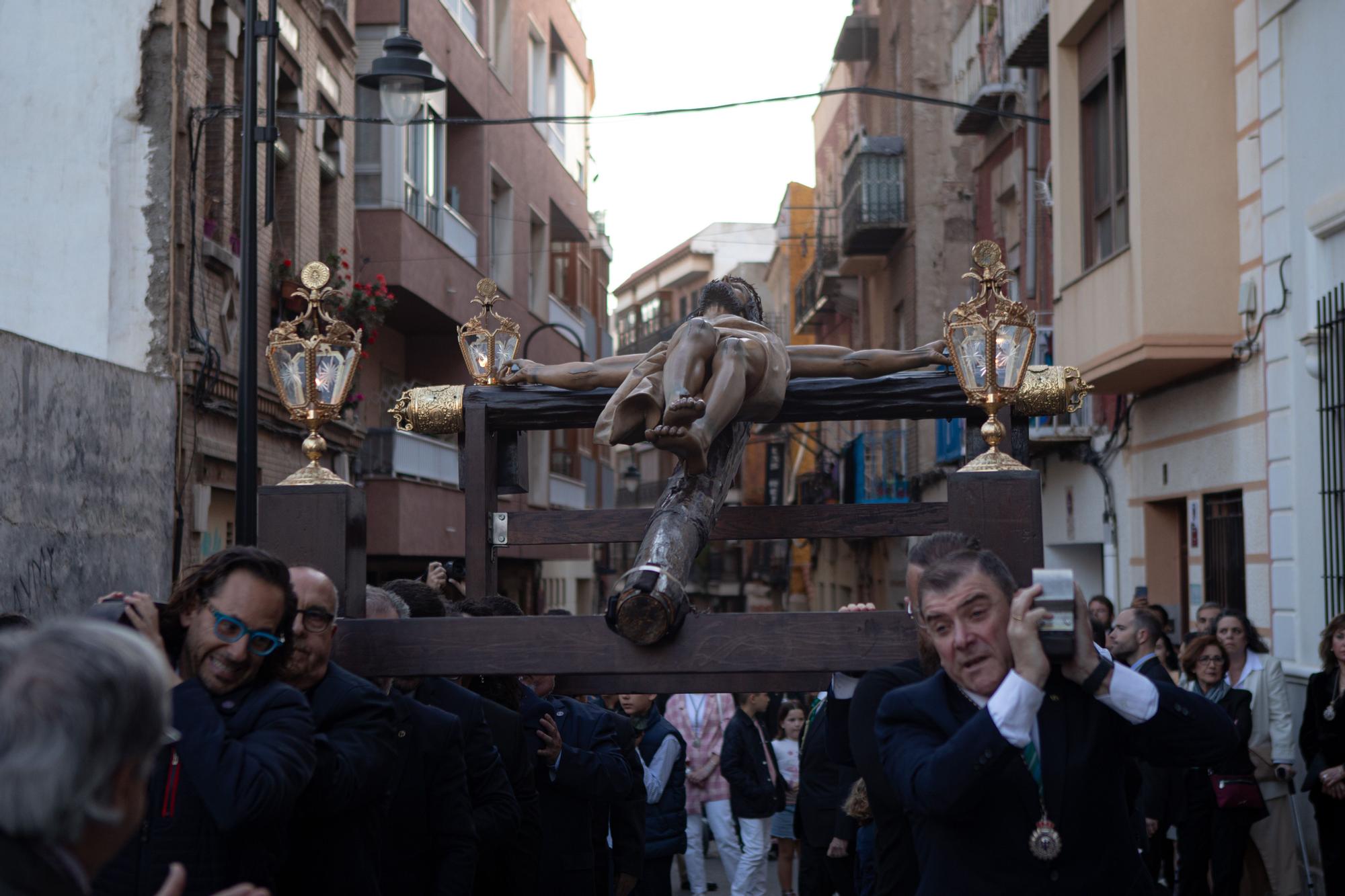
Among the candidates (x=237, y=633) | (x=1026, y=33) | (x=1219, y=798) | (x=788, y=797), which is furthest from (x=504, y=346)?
(x=1026, y=33)

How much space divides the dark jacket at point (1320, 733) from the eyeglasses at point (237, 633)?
22.0ft

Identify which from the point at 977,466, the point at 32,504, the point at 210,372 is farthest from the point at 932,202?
the point at 977,466

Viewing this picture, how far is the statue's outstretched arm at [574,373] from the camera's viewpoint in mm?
6637

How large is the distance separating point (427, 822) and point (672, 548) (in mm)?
1211

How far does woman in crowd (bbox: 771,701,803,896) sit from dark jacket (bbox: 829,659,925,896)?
6.34 metres

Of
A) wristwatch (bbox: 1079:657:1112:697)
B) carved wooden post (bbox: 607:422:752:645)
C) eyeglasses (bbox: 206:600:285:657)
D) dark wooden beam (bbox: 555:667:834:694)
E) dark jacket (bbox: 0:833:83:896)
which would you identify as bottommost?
dark jacket (bbox: 0:833:83:896)

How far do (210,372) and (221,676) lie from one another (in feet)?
34.0

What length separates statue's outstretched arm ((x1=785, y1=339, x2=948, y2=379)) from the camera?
21.9 feet

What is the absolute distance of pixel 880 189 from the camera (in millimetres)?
28203

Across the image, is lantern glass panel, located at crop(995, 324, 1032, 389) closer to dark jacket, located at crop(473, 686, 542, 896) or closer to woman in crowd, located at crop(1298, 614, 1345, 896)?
dark jacket, located at crop(473, 686, 542, 896)

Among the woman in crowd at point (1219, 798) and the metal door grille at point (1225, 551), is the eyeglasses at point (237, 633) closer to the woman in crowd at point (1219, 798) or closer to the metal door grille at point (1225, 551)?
the woman in crowd at point (1219, 798)

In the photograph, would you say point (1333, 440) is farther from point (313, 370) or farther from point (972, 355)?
point (313, 370)

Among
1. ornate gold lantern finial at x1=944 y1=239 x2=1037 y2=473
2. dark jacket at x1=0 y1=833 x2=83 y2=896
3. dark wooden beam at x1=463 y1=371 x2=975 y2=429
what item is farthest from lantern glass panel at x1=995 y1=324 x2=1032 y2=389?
dark jacket at x1=0 y1=833 x2=83 y2=896

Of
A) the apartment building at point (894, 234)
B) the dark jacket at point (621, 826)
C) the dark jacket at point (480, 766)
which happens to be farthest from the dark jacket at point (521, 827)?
the apartment building at point (894, 234)
